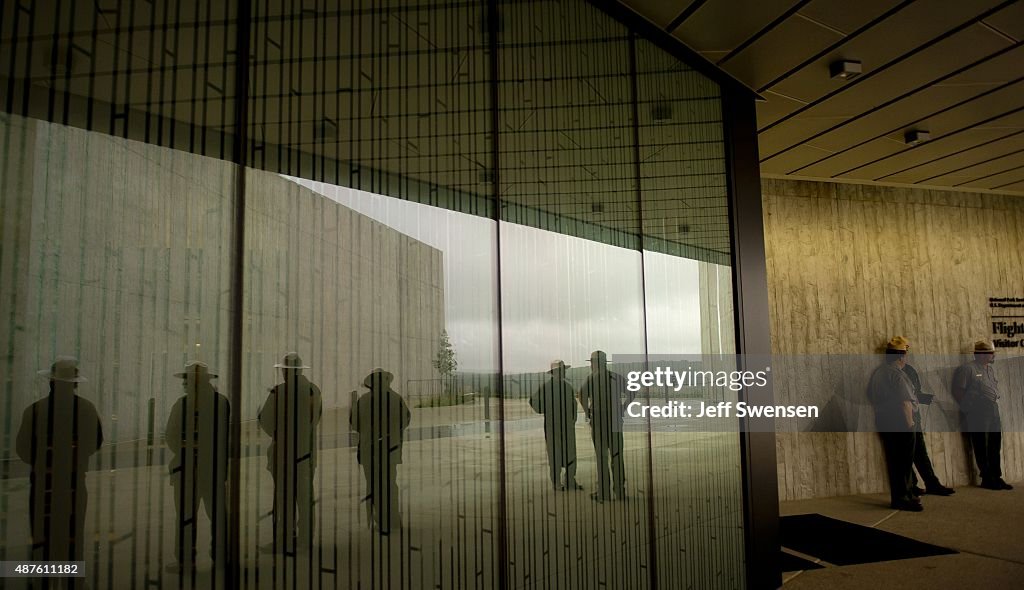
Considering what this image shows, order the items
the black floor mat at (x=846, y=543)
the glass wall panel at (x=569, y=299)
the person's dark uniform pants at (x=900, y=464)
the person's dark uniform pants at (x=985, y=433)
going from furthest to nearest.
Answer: the person's dark uniform pants at (x=985, y=433) → the person's dark uniform pants at (x=900, y=464) → the black floor mat at (x=846, y=543) → the glass wall panel at (x=569, y=299)

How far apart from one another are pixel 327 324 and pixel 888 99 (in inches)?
177

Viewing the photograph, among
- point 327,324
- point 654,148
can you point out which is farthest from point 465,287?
point 654,148

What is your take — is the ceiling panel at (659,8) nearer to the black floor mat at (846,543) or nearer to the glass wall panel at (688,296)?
the glass wall panel at (688,296)

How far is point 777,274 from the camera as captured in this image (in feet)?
22.2

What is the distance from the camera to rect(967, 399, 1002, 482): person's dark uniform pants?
7215 mm

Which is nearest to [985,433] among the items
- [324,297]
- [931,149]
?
[931,149]

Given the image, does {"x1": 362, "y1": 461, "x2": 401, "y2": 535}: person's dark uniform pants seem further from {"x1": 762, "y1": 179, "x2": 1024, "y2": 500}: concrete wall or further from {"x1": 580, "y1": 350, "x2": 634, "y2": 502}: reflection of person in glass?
{"x1": 762, "y1": 179, "x2": 1024, "y2": 500}: concrete wall

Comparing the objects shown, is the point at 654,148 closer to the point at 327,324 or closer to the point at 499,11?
the point at 499,11

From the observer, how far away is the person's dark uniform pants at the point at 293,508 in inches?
72.9

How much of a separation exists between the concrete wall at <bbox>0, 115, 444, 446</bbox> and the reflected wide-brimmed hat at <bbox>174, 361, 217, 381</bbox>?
0.02m

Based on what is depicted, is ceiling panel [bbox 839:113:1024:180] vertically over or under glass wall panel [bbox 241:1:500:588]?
over

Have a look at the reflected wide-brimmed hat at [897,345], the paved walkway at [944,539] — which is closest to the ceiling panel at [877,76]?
the reflected wide-brimmed hat at [897,345]

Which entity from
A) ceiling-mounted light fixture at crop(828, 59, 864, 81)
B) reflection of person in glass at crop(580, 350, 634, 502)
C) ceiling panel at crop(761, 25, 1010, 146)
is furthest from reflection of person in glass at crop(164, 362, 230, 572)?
ceiling panel at crop(761, 25, 1010, 146)

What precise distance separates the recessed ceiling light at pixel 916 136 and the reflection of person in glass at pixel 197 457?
5683 mm
